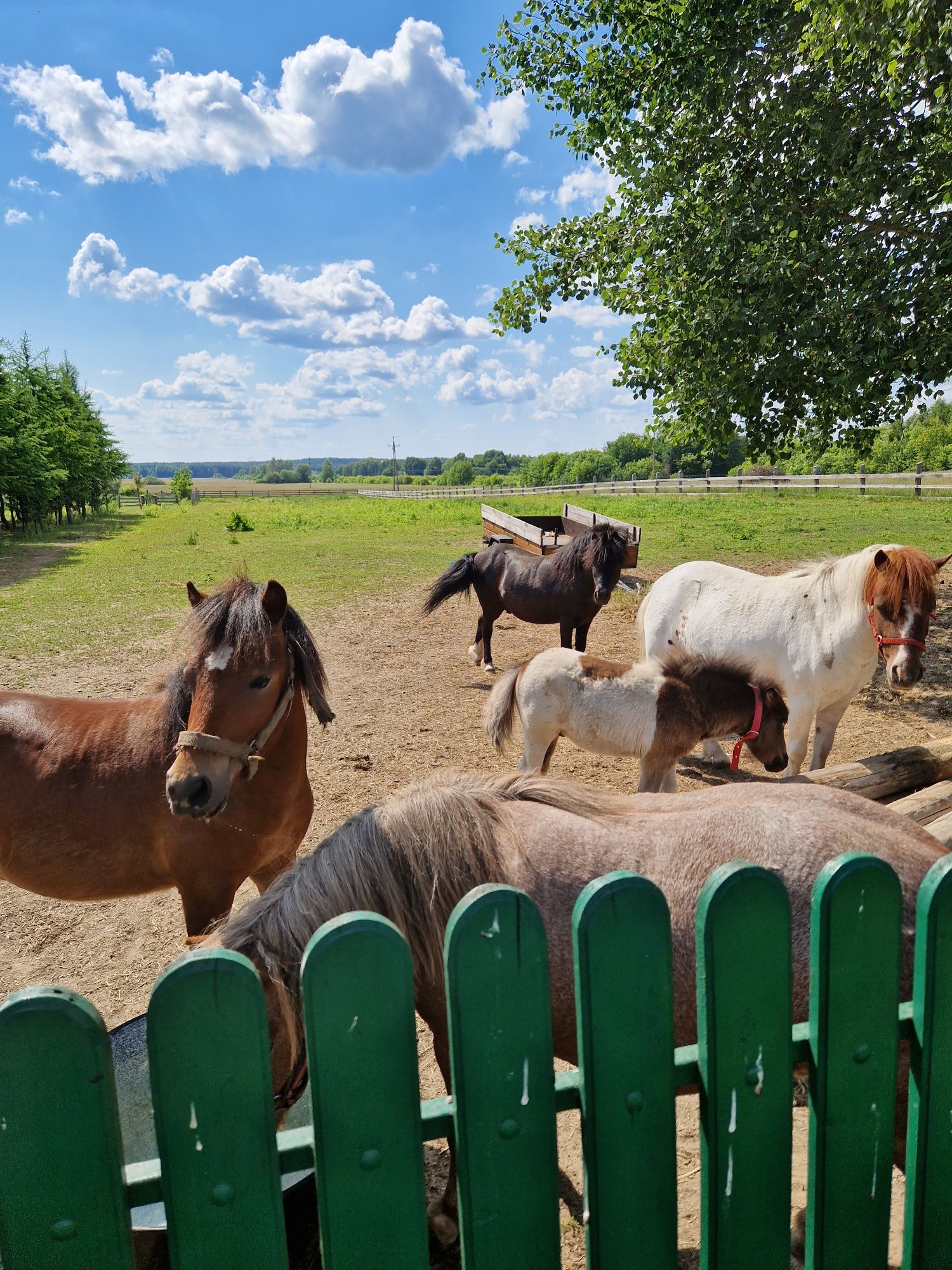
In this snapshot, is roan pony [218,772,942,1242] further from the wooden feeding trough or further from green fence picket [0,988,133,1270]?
the wooden feeding trough

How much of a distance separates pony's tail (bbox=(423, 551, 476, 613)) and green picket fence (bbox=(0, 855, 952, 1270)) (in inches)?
309

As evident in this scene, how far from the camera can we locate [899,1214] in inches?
80.6

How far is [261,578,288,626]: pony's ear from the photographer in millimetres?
2830

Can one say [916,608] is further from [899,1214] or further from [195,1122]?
[195,1122]

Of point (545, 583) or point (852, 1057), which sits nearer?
A: point (852, 1057)

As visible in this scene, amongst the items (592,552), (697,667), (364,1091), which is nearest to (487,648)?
(592,552)

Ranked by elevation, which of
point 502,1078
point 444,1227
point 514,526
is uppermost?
point 514,526

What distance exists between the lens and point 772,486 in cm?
3272

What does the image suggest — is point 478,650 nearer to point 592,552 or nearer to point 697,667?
point 592,552

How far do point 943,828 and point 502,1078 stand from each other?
2664 millimetres

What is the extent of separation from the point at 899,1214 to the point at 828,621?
370cm

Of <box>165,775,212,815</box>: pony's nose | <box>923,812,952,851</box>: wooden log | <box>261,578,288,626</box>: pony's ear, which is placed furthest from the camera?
<box>923,812,952,851</box>: wooden log

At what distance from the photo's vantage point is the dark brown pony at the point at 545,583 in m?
8.12

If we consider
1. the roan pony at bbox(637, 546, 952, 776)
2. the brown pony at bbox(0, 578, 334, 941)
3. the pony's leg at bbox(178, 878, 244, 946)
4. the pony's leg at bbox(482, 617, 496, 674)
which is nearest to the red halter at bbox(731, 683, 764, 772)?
the roan pony at bbox(637, 546, 952, 776)
